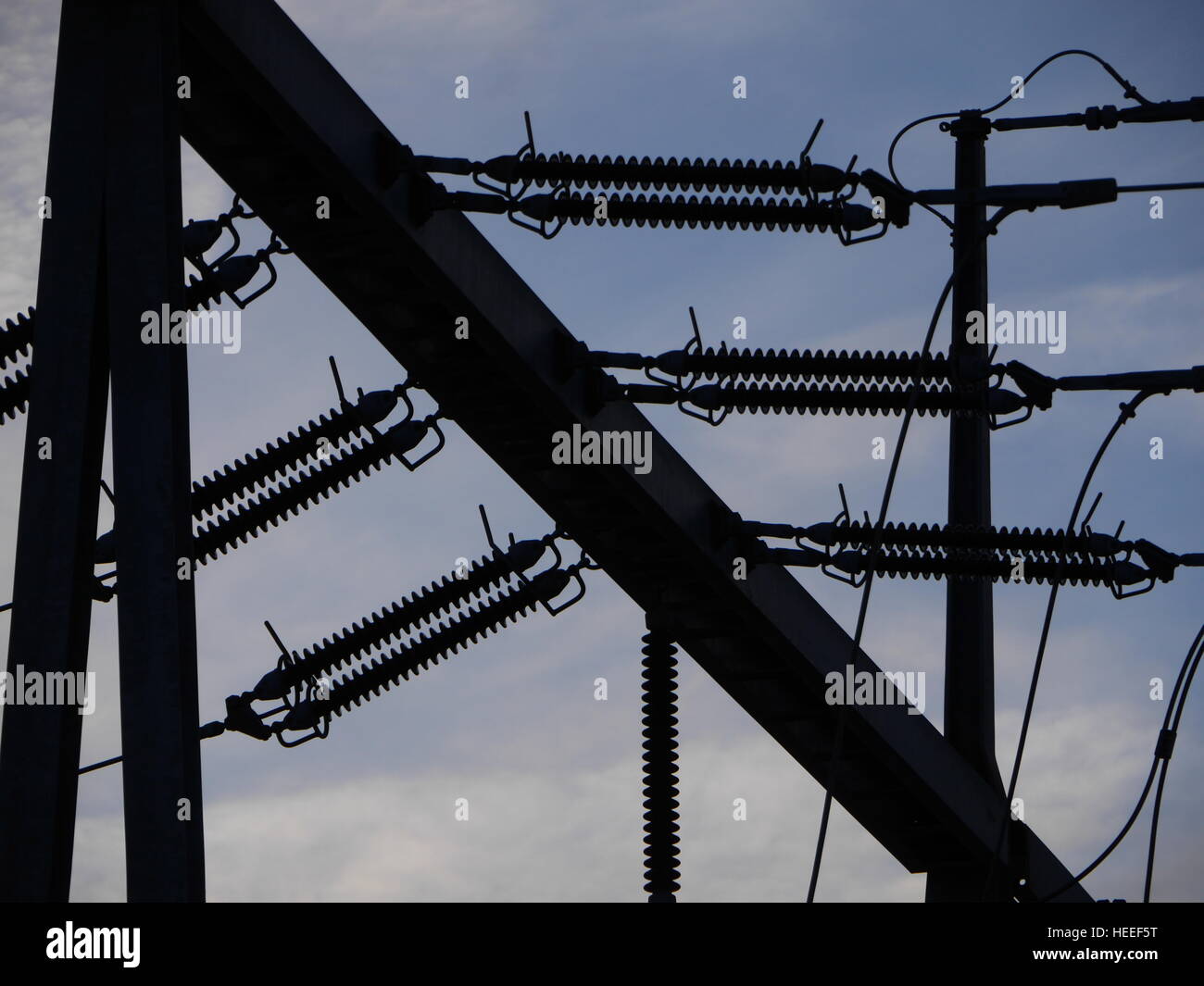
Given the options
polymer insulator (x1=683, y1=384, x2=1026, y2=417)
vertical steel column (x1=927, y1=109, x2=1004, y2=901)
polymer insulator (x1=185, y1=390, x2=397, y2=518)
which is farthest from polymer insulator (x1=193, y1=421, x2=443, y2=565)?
vertical steel column (x1=927, y1=109, x2=1004, y2=901)

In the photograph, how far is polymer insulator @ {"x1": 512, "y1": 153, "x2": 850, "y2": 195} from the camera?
27.0 ft

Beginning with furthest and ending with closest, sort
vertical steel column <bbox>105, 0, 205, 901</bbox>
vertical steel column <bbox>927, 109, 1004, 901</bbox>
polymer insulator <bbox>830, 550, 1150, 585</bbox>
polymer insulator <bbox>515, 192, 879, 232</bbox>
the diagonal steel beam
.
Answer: vertical steel column <bbox>927, 109, 1004, 901</bbox> < polymer insulator <bbox>830, 550, 1150, 585</bbox> < polymer insulator <bbox>515, 192, 879, 232</bbox> < the diagonal steel beam < vertical steel column <bbox>105, 0, 205, 901</bbox>

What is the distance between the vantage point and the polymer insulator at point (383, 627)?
10.1 m

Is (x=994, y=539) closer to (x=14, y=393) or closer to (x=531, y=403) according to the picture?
(x=531, y=403)

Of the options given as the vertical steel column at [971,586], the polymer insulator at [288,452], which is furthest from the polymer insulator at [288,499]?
the vertical steel column at [971,586]

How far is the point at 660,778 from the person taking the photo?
400 inches

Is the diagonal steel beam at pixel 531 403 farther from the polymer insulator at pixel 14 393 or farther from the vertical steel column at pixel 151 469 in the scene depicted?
the polymer insulator at pixel 14 393

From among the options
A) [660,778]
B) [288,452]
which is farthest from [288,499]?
[660,778]

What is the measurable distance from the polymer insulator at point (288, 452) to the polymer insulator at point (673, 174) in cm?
177

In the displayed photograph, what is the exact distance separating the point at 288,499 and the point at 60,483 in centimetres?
348

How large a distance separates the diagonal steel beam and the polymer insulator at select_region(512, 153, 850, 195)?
52 centimetres

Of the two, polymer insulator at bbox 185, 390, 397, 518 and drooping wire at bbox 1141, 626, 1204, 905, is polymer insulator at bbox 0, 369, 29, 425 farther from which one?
drooping wire at bbox 1141, 626, 1204, 905

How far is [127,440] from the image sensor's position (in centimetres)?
679
